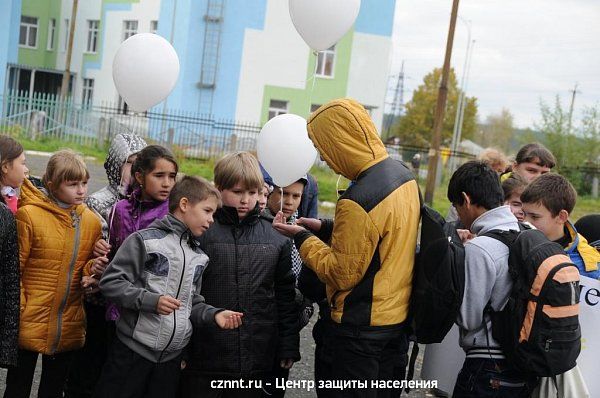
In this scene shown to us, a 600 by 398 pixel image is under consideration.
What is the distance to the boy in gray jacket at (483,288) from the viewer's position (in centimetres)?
319

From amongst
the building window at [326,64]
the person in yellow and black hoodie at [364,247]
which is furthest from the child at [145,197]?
the building window at [326,64]

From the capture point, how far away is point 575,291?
3.17 meters

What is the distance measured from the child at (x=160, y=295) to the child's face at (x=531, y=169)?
285 cm

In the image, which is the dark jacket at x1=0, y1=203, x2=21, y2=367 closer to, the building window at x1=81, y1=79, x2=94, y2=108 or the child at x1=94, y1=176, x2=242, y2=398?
the child at x1=94, y1=176, x2=242, y2=398

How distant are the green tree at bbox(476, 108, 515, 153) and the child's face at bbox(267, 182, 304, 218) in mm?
67555

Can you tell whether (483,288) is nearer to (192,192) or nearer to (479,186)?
(479,186)

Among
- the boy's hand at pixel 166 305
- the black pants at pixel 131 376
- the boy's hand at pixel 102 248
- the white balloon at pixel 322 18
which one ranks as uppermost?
the white balloon at pixel 322 18

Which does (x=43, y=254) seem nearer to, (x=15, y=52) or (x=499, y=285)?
(x=499, y=285)

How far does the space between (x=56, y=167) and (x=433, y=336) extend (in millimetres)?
2059

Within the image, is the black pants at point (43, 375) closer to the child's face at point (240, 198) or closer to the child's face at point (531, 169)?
the child's face at point (240, 198)

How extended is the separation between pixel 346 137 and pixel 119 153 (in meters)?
1.69

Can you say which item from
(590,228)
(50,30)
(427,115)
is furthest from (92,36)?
(590,228)

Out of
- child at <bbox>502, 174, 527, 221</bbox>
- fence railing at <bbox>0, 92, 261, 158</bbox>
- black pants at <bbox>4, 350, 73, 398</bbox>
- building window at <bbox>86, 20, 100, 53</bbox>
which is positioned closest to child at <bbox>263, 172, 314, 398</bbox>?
black pants at <bbox>4, 350, 73, 398</bbox>

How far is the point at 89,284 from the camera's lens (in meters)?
3.62
